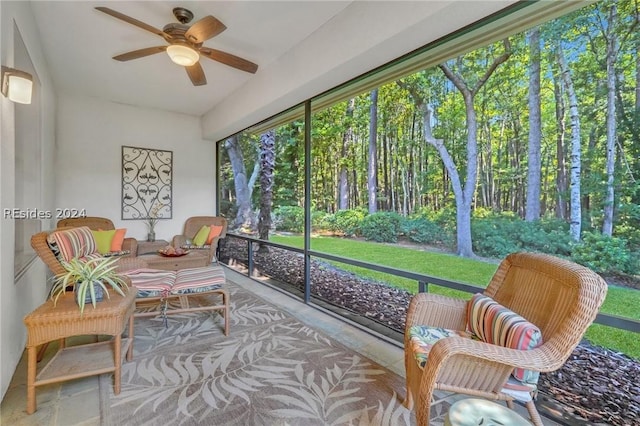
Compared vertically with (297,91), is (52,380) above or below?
below

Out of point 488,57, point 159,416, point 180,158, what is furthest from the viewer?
point 180,158

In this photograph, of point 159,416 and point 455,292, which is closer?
point 159,416

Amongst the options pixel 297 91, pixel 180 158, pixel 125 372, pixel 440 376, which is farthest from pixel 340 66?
pixel 180 158

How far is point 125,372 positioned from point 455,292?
8.29 ft

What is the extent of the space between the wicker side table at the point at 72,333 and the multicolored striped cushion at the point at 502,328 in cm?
213

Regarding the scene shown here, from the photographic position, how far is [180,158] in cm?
545

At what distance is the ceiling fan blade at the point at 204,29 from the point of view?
2130mm

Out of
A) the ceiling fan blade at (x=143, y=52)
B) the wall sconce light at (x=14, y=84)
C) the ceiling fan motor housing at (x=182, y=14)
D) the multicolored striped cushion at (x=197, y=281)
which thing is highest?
the ceiling fan motor housing at (x=182, y=14)

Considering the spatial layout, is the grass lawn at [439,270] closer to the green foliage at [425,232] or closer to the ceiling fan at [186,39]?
the green foliage at [425,232]

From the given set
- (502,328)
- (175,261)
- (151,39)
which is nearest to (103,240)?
(175,261)

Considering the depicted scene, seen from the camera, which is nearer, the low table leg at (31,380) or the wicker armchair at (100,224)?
the low table leg at (31,380)

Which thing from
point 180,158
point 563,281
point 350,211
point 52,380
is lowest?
point 52,380

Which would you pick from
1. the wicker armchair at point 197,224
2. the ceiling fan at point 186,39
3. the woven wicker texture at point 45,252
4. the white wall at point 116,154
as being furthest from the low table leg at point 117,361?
the white wall at point 116,154

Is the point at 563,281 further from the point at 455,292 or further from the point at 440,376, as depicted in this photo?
the point at 455,292
